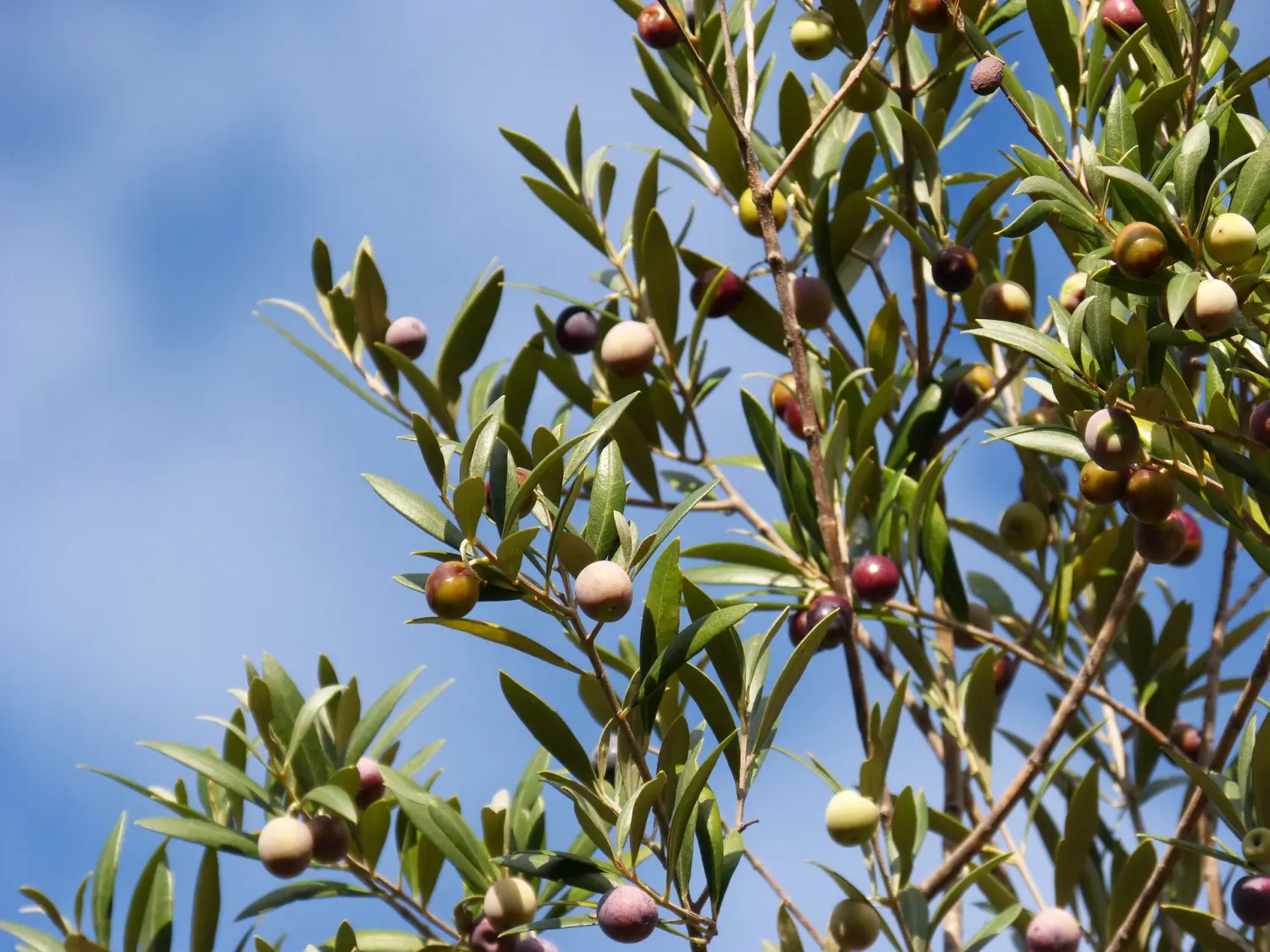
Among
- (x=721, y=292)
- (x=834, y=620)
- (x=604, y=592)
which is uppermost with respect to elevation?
(x=721, y=292)

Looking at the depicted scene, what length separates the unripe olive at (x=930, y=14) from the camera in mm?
1989

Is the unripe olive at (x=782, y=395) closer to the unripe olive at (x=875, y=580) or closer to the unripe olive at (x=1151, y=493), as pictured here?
the unripe olive at (x=875, y=580)

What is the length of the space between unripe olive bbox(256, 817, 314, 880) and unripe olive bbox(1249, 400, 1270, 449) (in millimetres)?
1300

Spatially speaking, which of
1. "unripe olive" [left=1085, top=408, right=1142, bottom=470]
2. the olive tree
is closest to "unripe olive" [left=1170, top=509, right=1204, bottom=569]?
the olive tree

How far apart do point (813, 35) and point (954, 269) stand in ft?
1.47

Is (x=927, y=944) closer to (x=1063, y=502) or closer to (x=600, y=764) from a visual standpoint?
(x=600, y=764)

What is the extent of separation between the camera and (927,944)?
1766 mm

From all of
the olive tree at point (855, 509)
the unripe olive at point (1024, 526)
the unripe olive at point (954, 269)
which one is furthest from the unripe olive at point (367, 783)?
the unripe olive at point (1024, 526)

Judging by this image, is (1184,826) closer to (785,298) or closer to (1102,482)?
(1102,482)

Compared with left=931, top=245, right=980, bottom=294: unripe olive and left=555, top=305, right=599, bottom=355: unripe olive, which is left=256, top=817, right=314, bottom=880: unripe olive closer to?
left=555, top=305, right=599, bottom=355: unripe olive

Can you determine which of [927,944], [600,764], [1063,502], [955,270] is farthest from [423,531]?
[1063,502]

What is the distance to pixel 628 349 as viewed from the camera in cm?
231

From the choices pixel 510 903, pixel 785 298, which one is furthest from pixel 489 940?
pixel 785 298

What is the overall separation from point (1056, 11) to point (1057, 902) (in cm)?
135
